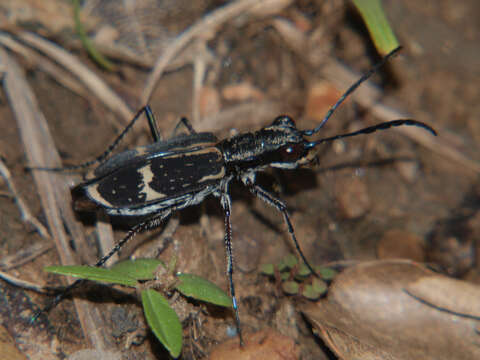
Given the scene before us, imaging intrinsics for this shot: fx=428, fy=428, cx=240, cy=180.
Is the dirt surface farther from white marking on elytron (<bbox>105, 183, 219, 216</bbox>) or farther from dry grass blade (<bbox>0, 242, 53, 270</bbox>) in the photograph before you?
white marking on elytron (<bbox>105, 183, 219, 216</bbox>)

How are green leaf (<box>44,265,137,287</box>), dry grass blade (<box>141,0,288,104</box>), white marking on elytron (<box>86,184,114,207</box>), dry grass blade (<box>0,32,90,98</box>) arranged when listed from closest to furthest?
green leaf (<box>44,265,137,287</box>), white marking on elytron (<box>86,184,114,207</box>), dry grass blade (<box>0,32,90,98</box>), dry grass blade (<box>141,0,288,104</box>)

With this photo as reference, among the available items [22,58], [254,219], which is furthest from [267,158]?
[22,58]

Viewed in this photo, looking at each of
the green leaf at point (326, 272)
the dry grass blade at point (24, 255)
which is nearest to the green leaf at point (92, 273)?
the dry grass blade at point (24, 255)

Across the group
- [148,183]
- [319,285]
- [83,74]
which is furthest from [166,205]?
[83,74]

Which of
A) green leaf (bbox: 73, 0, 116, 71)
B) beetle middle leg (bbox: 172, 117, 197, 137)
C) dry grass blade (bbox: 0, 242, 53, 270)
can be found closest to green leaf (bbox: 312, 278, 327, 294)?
beetle middle leg (bbox: 172, 117, 197, 137)

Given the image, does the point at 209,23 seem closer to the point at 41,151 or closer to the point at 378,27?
the point at 378,27

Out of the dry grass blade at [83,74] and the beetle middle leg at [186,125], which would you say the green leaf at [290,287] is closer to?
the beetle middle leg at [186,125]

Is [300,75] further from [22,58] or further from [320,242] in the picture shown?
[22,58]
